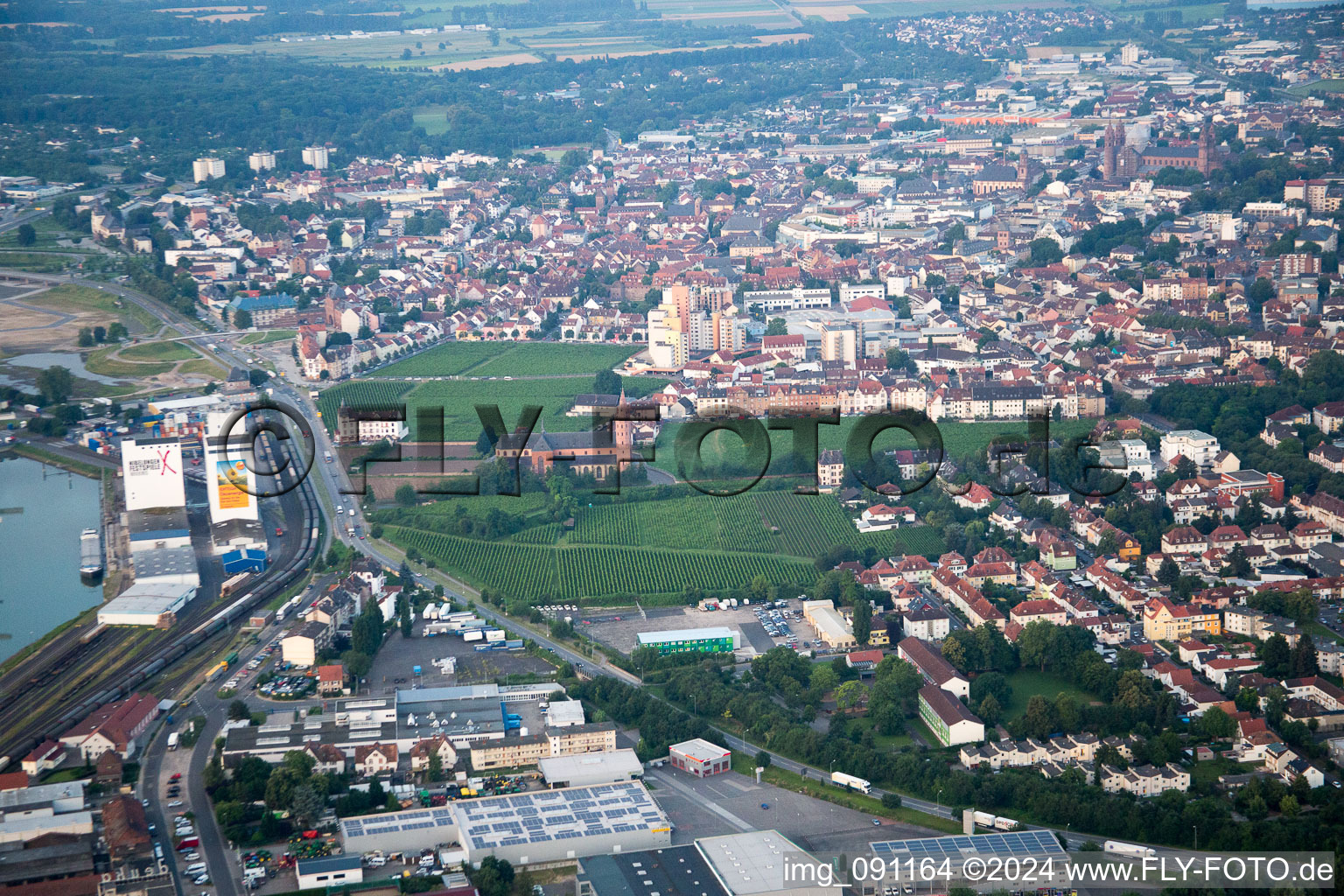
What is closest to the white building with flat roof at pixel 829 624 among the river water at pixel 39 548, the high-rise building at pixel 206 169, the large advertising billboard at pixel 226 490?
the large advertising billboard at pixel 226 490

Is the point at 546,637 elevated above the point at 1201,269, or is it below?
below

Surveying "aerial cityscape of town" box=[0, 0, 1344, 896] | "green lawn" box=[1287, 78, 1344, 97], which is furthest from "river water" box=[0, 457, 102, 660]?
"green lawn" box=[1287, 78, 1344, 97]

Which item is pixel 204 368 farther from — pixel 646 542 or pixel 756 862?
pixel 756 862

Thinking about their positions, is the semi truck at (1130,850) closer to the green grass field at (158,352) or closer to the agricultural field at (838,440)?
the agricultural field at (838,440)

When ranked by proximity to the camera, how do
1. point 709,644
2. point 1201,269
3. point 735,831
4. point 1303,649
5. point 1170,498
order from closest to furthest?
point 735,831 → point 1303,649 → point 709,644 → point 1170,498 → point 1201,269

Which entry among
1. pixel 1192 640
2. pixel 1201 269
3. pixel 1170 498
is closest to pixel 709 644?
pixel 1192 640

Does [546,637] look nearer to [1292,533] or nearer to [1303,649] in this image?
[1303,649]
